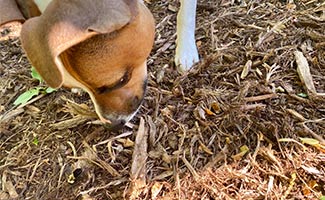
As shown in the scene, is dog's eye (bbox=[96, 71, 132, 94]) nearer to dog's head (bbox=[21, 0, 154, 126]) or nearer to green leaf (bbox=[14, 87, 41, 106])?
dog's head (bbox=[21, 0, 154, 126])

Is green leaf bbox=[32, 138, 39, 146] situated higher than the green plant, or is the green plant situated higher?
the green plant

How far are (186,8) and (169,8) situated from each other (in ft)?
1.13

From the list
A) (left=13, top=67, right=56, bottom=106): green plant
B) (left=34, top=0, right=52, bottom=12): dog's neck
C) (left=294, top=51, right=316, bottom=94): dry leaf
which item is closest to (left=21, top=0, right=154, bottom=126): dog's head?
(left=34, top=0, right=52, bottom=12): dog's neck

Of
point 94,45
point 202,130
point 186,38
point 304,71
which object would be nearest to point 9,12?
point 94,45

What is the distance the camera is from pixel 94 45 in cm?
176

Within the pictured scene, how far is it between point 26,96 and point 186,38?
2.85 ft

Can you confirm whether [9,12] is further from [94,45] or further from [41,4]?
[94,45]

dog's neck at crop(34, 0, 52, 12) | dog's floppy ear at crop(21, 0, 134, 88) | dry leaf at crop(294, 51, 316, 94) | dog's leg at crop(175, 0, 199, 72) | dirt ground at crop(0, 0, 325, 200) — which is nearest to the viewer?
dog's floppy ear at crop(21, 0, 134, 88)

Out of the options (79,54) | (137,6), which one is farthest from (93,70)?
(137,6)

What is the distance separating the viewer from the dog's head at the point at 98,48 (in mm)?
1556

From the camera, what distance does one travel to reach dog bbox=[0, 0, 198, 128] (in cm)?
156

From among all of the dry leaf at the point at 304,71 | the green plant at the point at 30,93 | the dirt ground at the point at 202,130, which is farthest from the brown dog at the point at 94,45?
the dry leaf at the point at 304,71

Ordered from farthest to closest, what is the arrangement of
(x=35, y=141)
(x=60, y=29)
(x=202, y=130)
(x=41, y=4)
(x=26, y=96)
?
(x=26, y=96) < (x=35, y=141) < (x=202, y=130) < (x=41, y=4) < (x=60, y=29)

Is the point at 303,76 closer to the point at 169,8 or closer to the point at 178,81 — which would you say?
the point at 178,81
